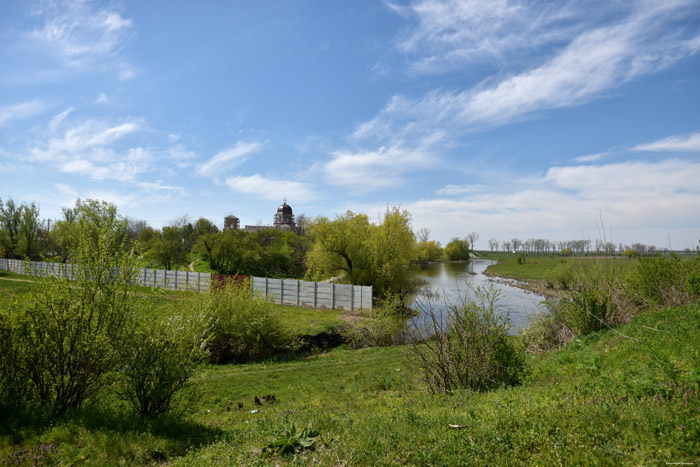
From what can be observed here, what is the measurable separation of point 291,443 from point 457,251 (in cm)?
11112

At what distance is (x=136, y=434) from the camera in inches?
223

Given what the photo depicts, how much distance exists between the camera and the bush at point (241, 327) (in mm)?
14273

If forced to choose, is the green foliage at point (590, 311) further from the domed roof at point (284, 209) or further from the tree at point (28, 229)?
the domed roof at point (284, 209)

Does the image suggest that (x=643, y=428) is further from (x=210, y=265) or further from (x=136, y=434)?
(x=210, y=265)

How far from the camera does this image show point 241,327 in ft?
47.3

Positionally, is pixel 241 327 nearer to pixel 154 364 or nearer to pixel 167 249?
pixel 154 364

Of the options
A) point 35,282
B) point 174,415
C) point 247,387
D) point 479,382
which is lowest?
point 247,387

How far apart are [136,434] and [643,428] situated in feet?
23.1

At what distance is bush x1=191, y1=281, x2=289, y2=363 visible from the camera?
46.8 feet

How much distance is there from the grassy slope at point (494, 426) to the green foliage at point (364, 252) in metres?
20.7

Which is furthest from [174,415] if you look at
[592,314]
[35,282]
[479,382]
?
[592,314]

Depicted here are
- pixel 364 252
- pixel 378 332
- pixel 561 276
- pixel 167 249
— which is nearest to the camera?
pixel 378 332

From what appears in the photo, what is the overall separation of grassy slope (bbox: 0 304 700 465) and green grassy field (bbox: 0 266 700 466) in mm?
15

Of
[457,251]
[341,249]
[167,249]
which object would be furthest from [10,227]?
[457,251]
